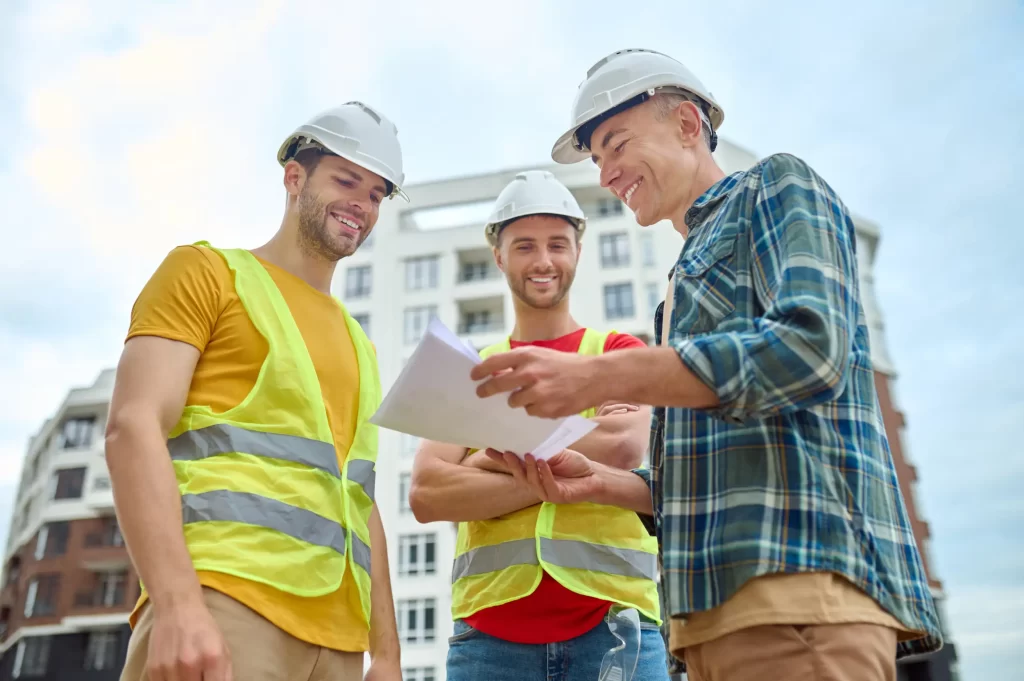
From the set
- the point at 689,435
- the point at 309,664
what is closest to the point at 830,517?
the point at 689,435

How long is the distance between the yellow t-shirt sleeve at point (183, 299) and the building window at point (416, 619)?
2499cm

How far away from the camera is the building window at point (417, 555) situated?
87.4ft

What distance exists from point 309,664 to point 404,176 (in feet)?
5.50

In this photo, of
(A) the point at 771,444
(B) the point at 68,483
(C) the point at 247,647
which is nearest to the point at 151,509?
(C) the point at 247,647

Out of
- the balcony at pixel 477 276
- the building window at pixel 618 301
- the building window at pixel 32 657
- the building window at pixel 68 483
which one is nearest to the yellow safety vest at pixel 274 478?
the building window at pixel 618 301

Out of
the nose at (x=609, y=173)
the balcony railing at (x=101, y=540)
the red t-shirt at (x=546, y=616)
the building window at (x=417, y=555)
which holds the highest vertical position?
the balcony railing at (x=101, y=540)

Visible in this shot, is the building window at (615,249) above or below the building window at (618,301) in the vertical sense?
above

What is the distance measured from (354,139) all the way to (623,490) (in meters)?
1.48

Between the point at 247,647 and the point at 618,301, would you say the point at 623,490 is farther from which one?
the point at 618,301

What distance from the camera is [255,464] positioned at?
2188 mm

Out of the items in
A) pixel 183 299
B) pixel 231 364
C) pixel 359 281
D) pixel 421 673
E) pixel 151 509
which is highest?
pixel 359 281

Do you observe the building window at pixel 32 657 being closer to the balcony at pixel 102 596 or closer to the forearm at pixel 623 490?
the balcony at pixel 102 596

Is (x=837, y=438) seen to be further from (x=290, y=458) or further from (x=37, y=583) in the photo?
(x=37, y=583)

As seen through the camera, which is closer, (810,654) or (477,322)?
(810,654)
